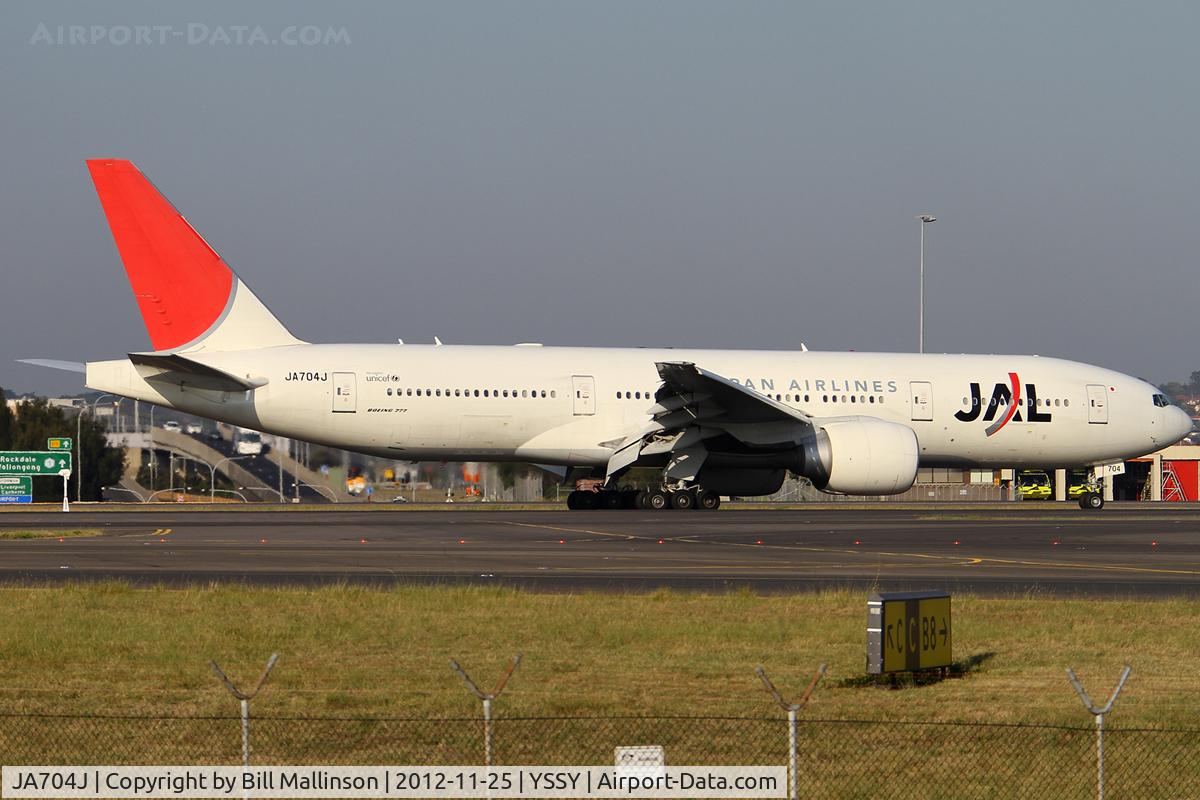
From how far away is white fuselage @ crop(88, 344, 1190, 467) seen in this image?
37.5m

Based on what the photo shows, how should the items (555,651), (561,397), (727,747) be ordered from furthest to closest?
(561,397), (555,651), (727,747)

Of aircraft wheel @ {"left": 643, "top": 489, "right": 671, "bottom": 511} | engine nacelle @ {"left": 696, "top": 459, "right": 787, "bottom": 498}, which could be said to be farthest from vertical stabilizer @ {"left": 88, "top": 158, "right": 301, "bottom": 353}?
engine nacelle @ {"left": 696, "top": 459, "right": 787, "bottom": 498}

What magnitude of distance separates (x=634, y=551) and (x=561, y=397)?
535 inches

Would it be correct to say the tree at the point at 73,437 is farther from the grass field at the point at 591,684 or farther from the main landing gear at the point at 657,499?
the grass field at the point at 591,684

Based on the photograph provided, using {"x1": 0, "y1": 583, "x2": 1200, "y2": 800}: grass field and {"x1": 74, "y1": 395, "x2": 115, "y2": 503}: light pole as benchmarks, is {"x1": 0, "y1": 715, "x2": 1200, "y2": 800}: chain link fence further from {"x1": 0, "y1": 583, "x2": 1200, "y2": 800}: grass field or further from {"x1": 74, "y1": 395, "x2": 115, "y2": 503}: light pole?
{"x1": 74, "y1": 395, "x2": 115, "y2": 503}: light pole

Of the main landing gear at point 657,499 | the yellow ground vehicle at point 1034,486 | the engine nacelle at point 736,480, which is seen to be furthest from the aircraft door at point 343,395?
the yellow ground vehicle at point 1034,486

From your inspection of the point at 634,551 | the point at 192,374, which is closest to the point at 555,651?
the point at 634,551

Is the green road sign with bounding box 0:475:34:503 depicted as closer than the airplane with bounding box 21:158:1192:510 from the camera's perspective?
No

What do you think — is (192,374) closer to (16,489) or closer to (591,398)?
(591,398)

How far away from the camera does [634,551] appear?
83.9 feet

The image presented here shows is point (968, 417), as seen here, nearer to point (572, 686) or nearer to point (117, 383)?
point (117, 383)

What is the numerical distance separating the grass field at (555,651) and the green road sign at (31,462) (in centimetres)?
2989

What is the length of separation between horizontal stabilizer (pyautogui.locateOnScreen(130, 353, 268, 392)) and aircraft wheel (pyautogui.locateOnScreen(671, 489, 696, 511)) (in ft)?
35.4

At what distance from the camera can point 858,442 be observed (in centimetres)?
3694
